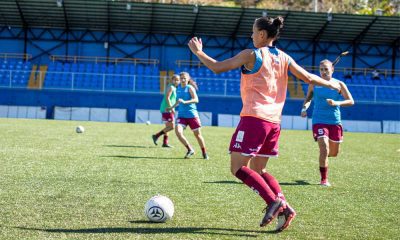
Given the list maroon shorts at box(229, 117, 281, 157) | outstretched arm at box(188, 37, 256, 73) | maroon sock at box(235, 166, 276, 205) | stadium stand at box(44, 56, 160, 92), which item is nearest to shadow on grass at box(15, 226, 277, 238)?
maroon sock at box(235, 166, 276, 205)

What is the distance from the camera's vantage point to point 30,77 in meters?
35.7

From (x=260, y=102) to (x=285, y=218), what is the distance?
116 cm

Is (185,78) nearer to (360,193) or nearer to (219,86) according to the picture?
(360,193)

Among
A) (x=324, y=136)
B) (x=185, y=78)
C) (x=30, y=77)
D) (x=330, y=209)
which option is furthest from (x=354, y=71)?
(x=330, y=209)

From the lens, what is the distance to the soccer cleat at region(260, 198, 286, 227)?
217 inches

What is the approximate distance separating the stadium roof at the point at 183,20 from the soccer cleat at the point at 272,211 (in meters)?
33.2

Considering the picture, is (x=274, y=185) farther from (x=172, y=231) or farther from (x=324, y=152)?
(x=324, y=152)

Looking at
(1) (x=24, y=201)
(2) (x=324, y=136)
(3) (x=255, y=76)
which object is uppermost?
(3) (x=255, y=76)

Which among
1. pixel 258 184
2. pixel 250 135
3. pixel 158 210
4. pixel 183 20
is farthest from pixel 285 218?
pixel 183 20

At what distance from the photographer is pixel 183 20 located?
131ft

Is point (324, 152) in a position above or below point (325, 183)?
above

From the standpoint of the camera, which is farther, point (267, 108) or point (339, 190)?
point (339, 190)

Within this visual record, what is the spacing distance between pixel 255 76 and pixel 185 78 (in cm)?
829

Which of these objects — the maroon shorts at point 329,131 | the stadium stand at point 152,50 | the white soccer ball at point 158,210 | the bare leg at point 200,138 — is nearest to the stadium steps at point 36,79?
the stadium stand at point 152,50
